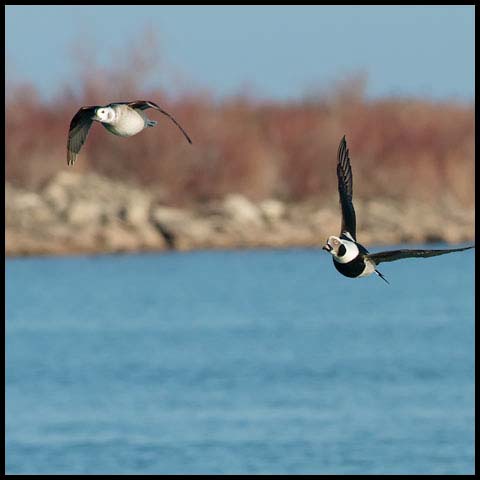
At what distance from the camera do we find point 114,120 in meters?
5.48

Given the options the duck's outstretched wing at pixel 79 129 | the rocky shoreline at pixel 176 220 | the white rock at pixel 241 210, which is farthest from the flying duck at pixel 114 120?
the white rock at pixel 241 210

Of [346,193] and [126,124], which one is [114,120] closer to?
[126,124]

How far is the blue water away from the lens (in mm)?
30375

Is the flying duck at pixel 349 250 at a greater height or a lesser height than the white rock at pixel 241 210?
lesser

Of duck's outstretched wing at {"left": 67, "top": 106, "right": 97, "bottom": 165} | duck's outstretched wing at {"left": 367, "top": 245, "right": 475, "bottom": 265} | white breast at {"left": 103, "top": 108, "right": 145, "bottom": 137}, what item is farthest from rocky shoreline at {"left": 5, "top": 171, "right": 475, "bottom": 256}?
duck's outstretched wing at {"left": 367, "top": 245, "right": 475, "bottom": 265}

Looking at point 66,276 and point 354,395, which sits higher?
point 66,276

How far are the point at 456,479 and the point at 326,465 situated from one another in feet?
7.65

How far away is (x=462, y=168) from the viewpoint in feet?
154

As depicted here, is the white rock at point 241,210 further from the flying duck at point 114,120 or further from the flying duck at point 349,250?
the flying duck at point 349,250

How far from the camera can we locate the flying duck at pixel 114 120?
17.9ft

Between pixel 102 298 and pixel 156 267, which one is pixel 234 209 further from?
pixel 156 267

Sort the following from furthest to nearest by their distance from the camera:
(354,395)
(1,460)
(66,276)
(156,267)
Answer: (156,267)
(66,276)
(354,395)
(1,460)

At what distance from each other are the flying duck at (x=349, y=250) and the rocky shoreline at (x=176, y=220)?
41.5 meters

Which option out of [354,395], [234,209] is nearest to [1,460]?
[354,395]
